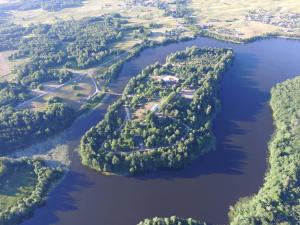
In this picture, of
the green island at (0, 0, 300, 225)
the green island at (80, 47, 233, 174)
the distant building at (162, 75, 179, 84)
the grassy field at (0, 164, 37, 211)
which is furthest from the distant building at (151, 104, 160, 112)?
the grassy field at (0, 164, 37, 211)

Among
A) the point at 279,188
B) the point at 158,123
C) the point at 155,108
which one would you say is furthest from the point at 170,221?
the point at 155,108

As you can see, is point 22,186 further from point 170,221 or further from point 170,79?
point 170,79

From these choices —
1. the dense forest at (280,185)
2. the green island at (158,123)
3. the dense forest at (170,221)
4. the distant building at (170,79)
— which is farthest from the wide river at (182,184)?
the distant building at (170,79)

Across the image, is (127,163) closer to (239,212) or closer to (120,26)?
(239,212)

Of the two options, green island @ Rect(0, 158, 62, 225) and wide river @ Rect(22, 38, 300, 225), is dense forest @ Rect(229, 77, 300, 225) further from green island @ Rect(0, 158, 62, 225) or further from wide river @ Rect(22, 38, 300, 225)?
green island @ Rect(0, 158, 62, 225)

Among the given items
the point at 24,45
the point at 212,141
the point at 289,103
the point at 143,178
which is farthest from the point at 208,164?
the point at 24,45

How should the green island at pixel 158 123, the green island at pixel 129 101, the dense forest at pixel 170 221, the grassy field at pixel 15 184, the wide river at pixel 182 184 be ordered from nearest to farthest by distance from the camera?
1. the dense forest at pixel 170 221
2. the wide river at pixel 182 184
3. the grassy field at pixel 15 184
4. the green island at pixel 129 101
5. the green island at pixel 158 123

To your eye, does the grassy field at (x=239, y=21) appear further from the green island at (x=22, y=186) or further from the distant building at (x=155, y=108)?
the green island at (x=22, y=186)
